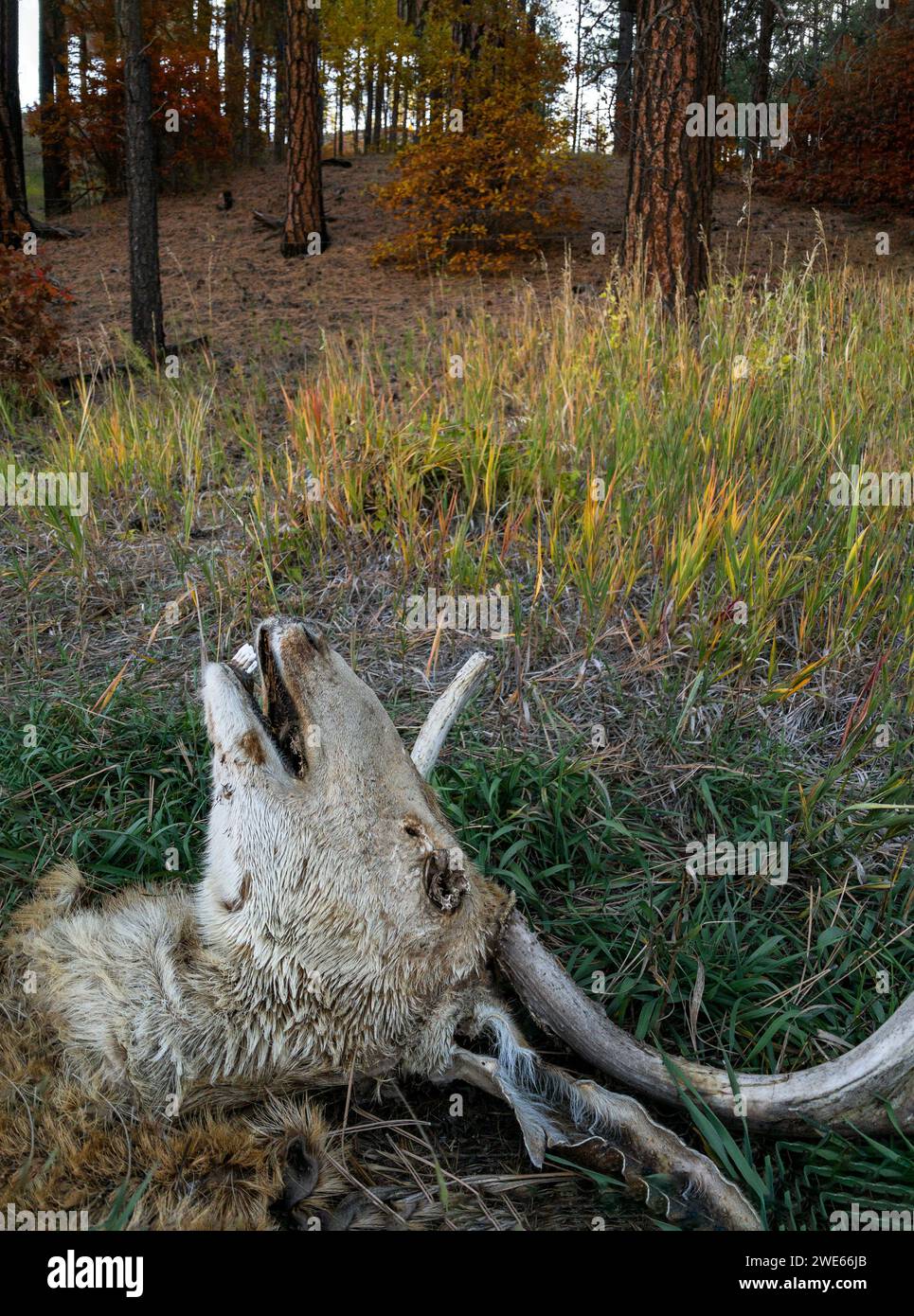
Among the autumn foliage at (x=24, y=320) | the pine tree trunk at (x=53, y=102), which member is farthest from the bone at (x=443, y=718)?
the pine tree trunk at (x=53, y=102)

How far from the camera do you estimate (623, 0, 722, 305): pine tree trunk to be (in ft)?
22.6

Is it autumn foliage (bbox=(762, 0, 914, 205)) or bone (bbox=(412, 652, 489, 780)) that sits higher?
autumn foliage (bbox=(762, 0, 914, 205))

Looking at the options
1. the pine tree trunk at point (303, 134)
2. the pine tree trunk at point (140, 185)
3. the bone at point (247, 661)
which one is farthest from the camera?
the pine tree trunk at point (303, 134)

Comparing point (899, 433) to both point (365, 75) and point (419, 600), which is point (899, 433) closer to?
point (419, 600)

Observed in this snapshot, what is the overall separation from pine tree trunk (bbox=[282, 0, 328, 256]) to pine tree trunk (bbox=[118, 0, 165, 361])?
301cm

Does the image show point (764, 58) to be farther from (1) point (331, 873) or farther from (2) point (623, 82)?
(1) point (331, 873)

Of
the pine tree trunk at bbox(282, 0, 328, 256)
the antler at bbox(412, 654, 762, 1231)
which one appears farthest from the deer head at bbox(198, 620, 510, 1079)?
the pine tree trunk at bbox(282, 0, 328, 256)

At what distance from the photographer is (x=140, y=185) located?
9250 millimetres

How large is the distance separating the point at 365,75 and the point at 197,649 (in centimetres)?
1759

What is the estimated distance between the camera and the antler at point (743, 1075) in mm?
2109

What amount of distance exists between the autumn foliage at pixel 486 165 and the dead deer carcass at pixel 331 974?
10846mm

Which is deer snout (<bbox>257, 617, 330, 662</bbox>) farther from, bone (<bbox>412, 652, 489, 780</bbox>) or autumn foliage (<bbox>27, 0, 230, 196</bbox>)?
autumn foliage (<bbox>27, 0, 230, 196</bbox>)

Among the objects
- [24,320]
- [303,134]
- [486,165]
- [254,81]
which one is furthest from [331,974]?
[254,81]

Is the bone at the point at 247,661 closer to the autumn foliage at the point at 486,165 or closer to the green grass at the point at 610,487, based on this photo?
the green grass at the point at 610,487
